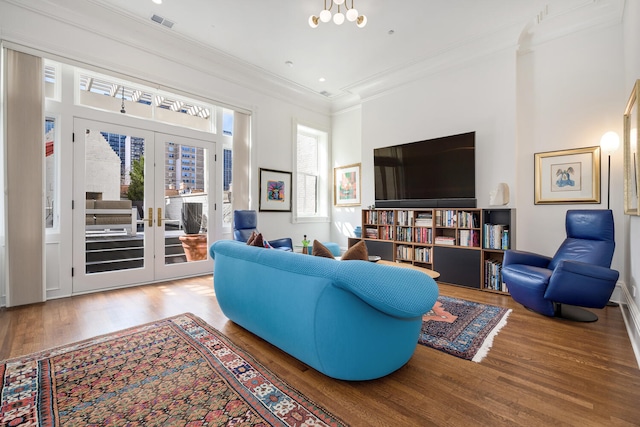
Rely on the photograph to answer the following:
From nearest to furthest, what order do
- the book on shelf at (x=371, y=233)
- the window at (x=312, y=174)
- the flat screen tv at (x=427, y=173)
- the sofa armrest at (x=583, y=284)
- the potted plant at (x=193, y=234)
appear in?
the sofa armrest at (x=583, y=284)
the flat screen tv at (x=427, y=173)
the potted plant at (x=193, y=234)
the book on shelf at (x=371, y=233)
the window at (x=312, y=174)

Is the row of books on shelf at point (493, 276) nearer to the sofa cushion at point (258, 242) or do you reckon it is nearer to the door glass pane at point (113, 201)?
the sofa cushion at point (258, 242)

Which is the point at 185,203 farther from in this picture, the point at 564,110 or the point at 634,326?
the point at 564,110

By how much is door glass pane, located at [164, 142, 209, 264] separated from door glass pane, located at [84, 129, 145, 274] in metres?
0.35

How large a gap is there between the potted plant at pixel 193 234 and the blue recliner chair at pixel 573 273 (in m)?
4.22

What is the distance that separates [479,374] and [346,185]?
466 cm

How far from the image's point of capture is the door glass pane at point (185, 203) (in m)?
4.39

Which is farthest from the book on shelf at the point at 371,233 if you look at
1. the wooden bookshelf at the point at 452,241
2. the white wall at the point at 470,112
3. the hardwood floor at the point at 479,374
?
the hardwood floor at the point at 479,374

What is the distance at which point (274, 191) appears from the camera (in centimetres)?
553

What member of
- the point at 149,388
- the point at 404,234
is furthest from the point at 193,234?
the point at 404,234

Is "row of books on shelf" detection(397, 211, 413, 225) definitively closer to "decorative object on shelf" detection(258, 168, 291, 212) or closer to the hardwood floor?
the hardwood floor

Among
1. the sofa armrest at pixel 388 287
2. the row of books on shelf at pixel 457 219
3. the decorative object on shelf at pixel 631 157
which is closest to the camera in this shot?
the sofa armrest at pixel 388 287

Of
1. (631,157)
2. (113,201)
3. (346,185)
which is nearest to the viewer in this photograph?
(631,157)

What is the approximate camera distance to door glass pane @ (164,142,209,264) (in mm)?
4387

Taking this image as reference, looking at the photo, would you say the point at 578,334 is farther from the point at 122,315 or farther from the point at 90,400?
the point at 122,315
